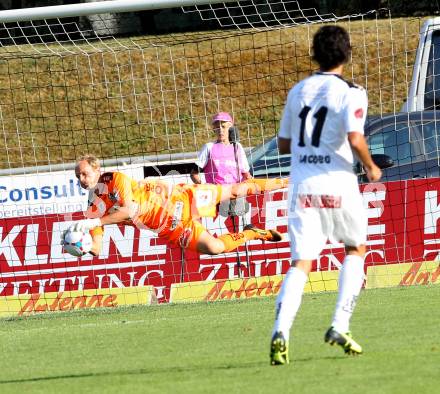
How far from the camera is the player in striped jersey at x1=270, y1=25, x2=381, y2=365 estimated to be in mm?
7465

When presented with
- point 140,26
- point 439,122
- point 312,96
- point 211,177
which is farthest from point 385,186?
point 140,26

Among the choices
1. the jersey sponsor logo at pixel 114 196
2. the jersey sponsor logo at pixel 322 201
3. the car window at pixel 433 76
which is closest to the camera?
the jersey sponsor logo at pixel 322 201

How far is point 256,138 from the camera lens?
75.4ft

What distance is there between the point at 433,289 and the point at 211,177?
3.60 meters

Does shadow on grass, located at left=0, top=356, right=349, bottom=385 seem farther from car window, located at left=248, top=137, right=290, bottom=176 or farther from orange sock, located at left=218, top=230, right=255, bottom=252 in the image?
car window, located at left=248, top=137, right=290, bottom=176

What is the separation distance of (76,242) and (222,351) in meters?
3.76

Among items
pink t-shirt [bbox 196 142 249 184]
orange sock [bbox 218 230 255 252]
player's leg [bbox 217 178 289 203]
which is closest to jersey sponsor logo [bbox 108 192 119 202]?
orange sock [bbox 218 230 255 252]

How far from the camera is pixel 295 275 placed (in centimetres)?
747

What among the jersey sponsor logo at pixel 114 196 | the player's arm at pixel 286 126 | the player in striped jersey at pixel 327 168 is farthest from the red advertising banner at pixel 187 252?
the player in striped jersey at pixel 327 168

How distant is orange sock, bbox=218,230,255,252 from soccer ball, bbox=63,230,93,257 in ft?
4.55

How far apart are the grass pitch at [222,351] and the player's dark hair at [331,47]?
1922 millimetres

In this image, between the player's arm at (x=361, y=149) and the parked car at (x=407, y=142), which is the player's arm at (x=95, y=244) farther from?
the player's arm at (x=361, y=149)

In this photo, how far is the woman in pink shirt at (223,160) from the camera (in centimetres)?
1469

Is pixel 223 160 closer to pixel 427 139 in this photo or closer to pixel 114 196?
pixel 427 139
